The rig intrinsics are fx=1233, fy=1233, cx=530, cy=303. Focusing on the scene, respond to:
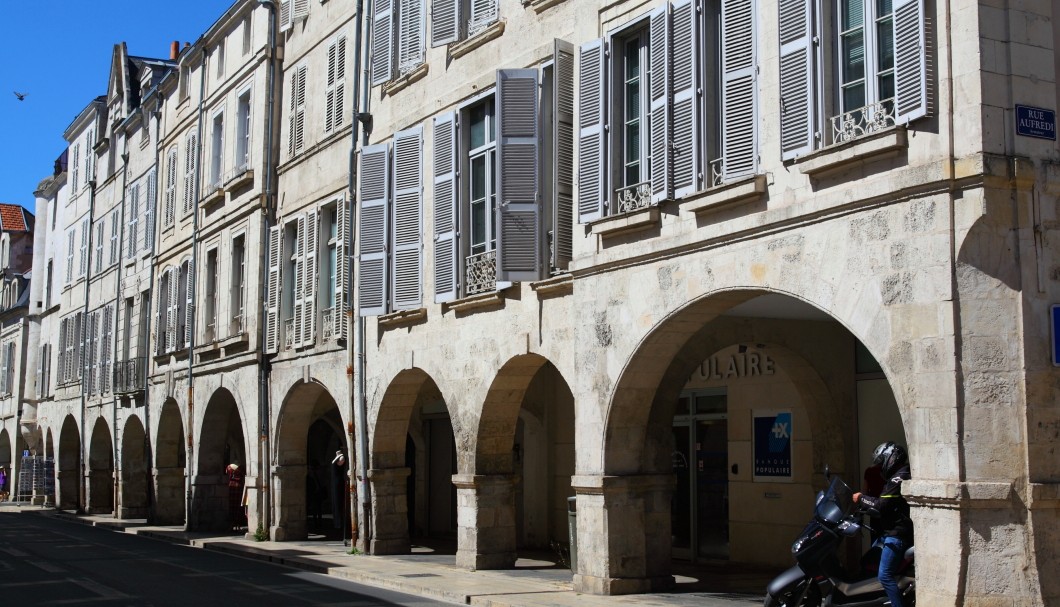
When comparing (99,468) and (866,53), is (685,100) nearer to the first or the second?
(866,53)

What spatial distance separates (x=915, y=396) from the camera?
27.6 ft

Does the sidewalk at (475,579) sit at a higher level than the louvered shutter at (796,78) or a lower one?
lower

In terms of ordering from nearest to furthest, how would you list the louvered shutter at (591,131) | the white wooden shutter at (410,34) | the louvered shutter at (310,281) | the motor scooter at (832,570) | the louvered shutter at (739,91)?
1. the motor scooter at (832,570)
2. the louvered shutter at (739,91)
3. the louvered shutter at (591,131)
4. the white wooden shutter at (410,34)
5. the louvered shutter at (310,281)

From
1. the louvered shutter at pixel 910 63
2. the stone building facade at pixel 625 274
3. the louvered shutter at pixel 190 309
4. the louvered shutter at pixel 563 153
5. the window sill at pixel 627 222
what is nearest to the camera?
the stone building facade at pixel 625 274

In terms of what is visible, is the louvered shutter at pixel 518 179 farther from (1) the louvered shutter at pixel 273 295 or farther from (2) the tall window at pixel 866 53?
(1) the louvered shutter at pixel 273 295

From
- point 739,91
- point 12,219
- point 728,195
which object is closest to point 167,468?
point 728,195

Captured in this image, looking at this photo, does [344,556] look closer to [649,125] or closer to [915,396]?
[649,125]

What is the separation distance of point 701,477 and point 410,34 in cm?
708

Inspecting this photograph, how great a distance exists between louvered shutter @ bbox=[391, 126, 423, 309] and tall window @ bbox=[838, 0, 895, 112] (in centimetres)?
766

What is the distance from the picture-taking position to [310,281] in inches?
774

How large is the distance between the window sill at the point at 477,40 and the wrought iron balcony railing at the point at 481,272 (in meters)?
2.61

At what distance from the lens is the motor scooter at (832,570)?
8.75 m

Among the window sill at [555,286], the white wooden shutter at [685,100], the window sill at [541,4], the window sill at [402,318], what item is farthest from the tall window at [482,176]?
the white wooden shutter at [685,100]

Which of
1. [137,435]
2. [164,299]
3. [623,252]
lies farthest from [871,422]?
[137,435]
